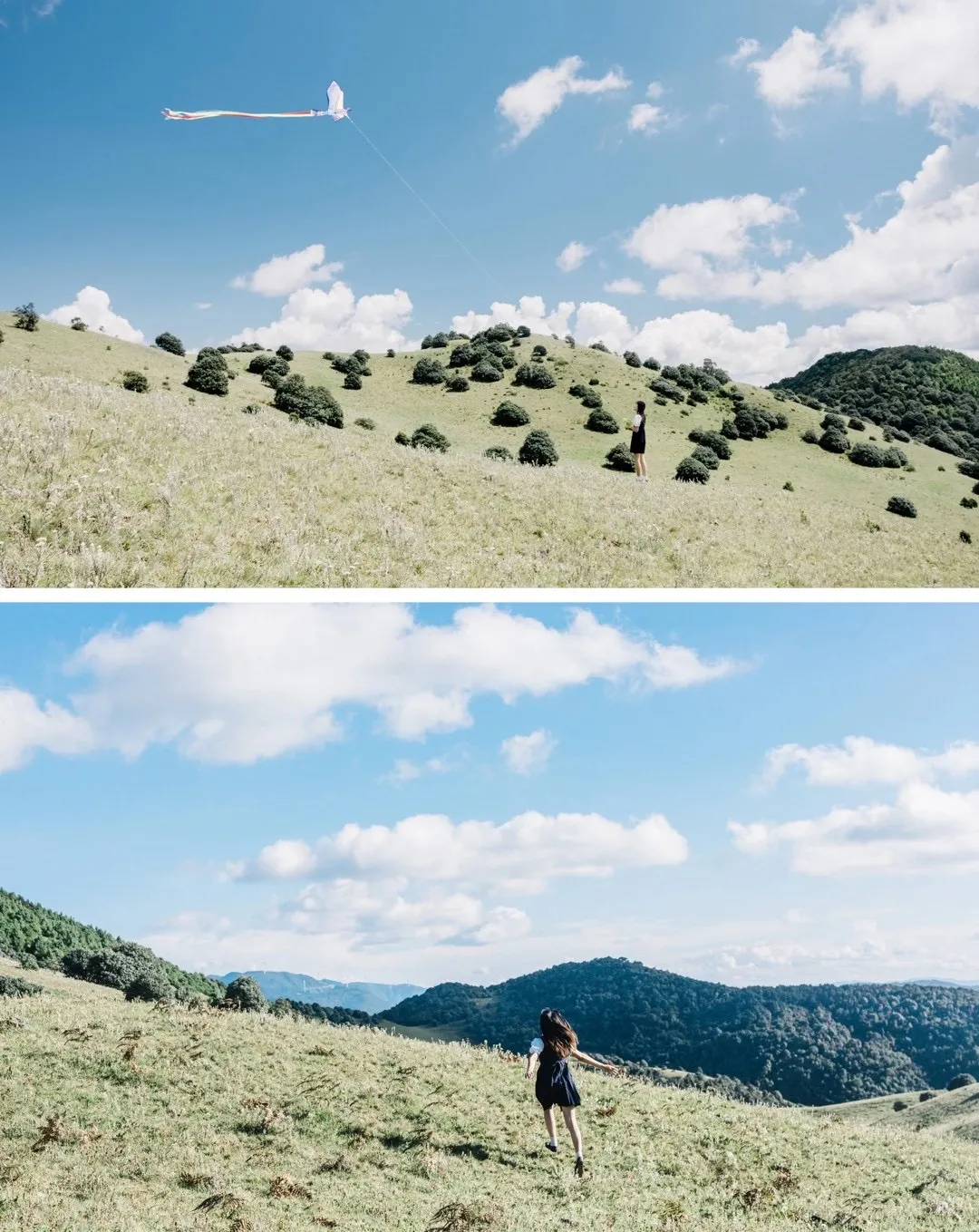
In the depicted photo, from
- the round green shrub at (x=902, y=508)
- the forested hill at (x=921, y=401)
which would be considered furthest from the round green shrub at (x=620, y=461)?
the forested hill at (x=921, y=401)

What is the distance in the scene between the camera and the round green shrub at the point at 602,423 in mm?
90750

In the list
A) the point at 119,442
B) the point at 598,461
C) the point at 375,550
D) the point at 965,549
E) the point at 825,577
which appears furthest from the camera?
the point at 598,461

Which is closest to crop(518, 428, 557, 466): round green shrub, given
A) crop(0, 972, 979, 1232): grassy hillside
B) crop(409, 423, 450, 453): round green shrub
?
crop(409, 423, 450, 453): round green shrub

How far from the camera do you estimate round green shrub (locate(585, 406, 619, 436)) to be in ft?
298

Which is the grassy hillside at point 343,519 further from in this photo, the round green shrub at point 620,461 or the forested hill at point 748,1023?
the forested hill at point 748,1023

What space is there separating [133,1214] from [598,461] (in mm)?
72905

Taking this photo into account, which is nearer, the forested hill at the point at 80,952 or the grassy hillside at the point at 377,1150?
the grassy hillside at the point at 377,1150

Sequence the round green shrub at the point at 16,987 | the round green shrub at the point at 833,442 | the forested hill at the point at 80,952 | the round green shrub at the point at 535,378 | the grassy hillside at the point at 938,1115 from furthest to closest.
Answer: the round green shrub at the point at 535,378
the round green shrub at the point at 833,442
the forested hill at the point at 80,952
the round green shrub at the point at 16,987
the grassy hillside at the point at 938,1115

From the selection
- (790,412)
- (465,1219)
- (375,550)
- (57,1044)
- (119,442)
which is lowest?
(465,1219)

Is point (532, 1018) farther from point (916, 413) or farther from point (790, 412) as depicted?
point (916, 413)

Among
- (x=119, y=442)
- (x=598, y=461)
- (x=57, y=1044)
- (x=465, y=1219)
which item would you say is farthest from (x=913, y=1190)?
(x=598, y=461)

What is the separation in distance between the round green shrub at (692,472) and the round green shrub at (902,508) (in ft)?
51.9

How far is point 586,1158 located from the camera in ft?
37.9

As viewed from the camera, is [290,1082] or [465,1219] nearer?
[465,1219]
